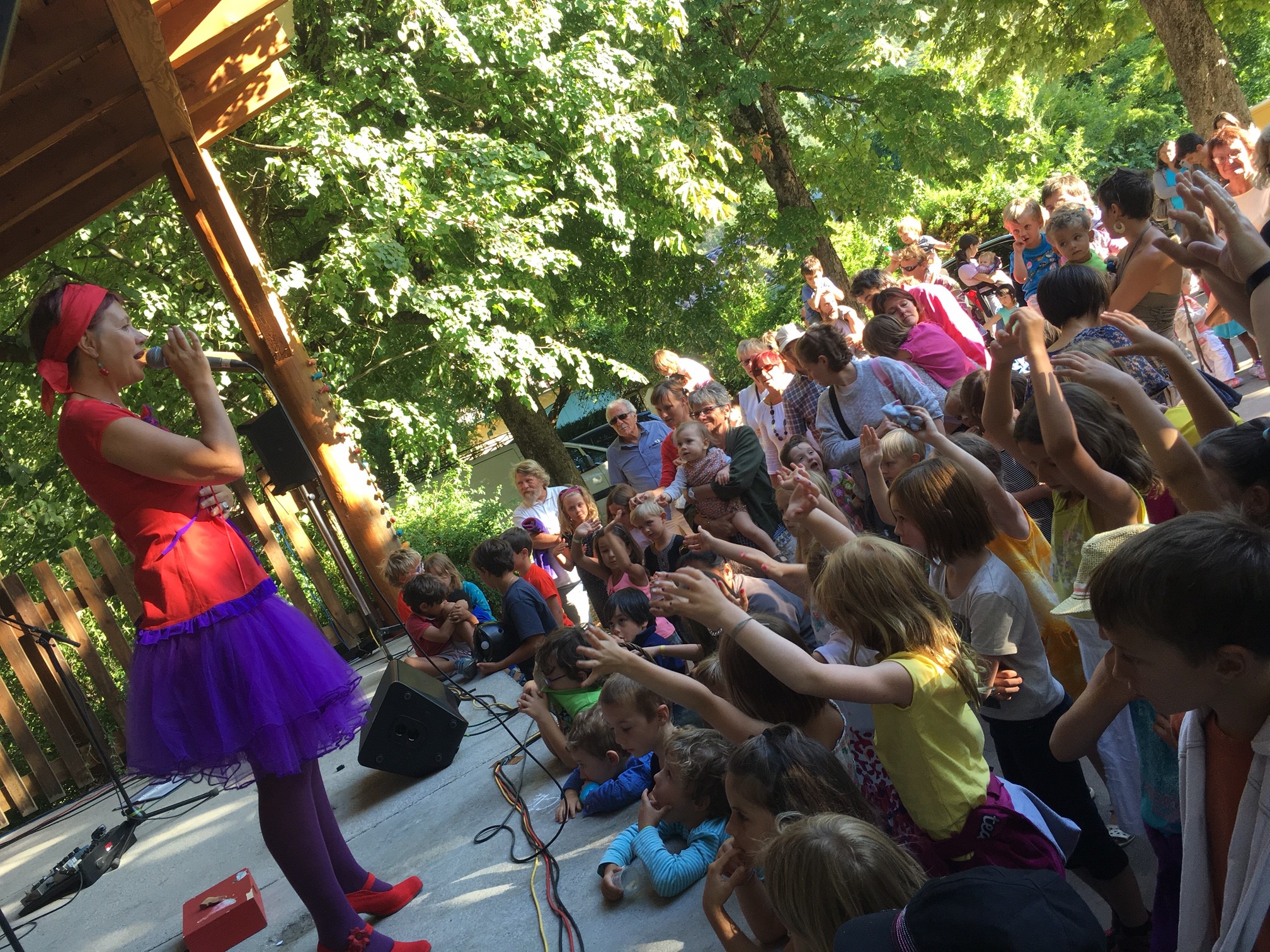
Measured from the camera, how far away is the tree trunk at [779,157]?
1265 centimetres

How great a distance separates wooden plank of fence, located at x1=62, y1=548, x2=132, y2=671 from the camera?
674cm

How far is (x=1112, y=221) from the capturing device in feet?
14.1

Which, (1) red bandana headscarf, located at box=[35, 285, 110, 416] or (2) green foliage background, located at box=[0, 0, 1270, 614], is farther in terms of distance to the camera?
(2) green foliage background, located at box=[0, 0, 1270, 614]

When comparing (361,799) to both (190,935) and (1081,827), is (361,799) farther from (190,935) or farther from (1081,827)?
(1081,827)

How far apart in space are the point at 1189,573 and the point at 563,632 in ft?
9.96

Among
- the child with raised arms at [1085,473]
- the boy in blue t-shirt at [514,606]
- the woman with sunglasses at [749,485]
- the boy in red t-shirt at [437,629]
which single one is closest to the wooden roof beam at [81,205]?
the boy in red t-shirt at [437,629]

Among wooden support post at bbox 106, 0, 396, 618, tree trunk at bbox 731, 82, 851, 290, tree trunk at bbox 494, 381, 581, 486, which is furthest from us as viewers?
tree trunk at bbox 731, 82, 851, 290

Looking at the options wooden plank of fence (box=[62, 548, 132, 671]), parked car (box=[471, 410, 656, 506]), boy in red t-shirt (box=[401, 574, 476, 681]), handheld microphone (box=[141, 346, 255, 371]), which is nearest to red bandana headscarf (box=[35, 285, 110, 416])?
handheld microphone (box=[141, 346, 255, 371])

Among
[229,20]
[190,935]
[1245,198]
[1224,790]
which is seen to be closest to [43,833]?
[190,935]

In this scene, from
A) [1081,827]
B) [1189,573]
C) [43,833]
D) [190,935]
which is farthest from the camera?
[43,833]

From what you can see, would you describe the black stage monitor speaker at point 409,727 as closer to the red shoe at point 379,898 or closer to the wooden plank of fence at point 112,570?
the red shoe at point 379,898

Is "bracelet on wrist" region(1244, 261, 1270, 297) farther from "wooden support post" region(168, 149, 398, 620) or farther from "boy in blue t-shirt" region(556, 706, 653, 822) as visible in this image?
"wooden support post" region(168, 149, 398, 620)

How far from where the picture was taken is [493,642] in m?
5.27

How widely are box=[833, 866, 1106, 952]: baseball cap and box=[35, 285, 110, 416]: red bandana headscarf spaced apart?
8.55 feet
